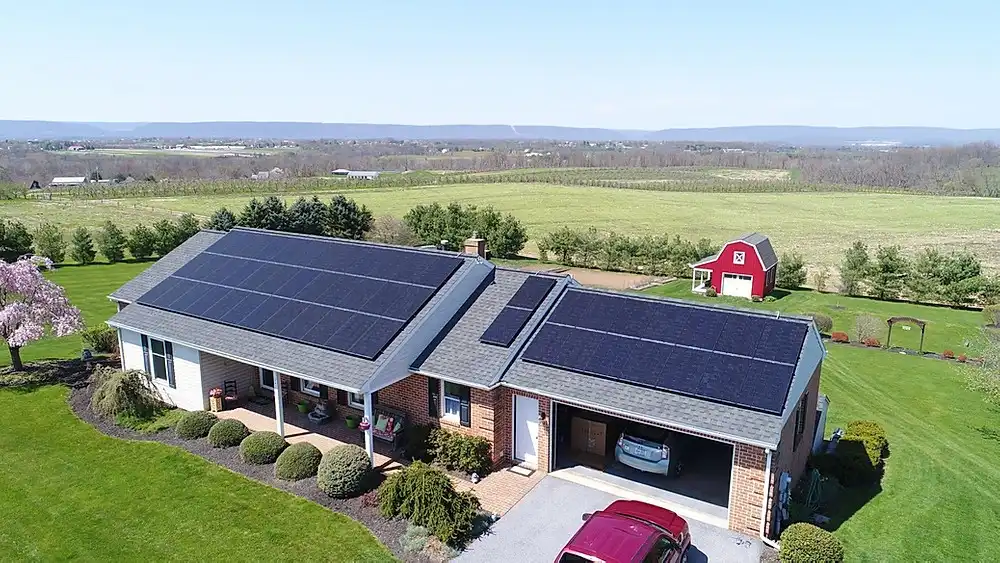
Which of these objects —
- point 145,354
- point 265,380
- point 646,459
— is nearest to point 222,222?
point 145,354

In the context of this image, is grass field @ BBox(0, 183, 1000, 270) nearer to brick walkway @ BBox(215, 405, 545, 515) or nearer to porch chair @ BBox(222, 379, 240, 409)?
porch chair @ BBox(222, 379, 240, 409)

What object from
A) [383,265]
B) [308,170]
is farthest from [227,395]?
[308,170]

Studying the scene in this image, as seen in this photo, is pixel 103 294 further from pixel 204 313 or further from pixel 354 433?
pixel 354 433

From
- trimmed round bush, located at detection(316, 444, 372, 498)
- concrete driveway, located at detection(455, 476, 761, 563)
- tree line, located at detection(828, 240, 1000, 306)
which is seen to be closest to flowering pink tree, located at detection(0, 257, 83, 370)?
trimmed round bush, located at detection(316, 444, 372, 498)

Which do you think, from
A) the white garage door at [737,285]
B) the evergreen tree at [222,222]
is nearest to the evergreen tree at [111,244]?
the evergreen tree at [222,222]

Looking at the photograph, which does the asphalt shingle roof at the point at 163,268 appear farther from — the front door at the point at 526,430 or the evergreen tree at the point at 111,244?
the evergreen tree at the point at 111,244
